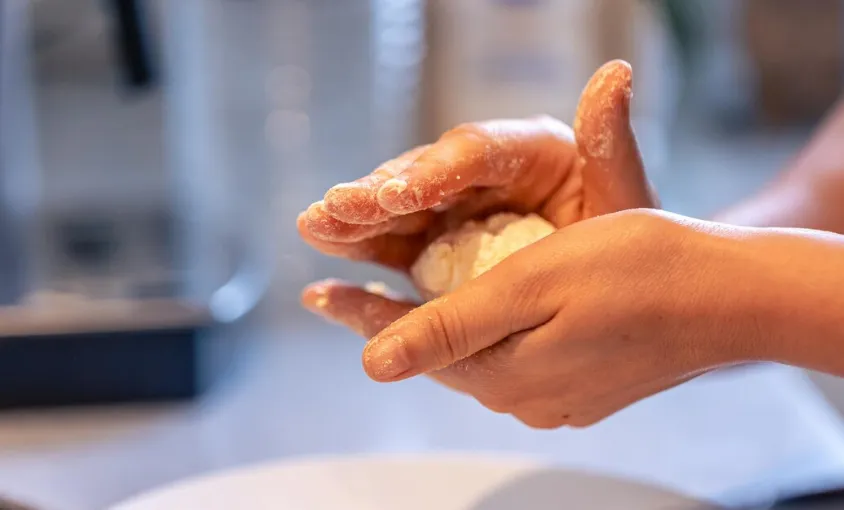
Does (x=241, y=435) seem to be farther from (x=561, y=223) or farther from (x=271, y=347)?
(x=561, y=223)

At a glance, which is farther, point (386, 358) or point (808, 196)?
point (808, 196)

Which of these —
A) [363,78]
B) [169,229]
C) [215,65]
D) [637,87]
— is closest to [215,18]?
[215,65]

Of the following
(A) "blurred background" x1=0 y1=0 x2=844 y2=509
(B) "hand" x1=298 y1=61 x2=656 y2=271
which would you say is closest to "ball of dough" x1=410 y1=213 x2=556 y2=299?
(B) "hand" x1=298 y1=61 x2=656 y2=271

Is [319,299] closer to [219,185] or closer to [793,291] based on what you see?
[793,291]

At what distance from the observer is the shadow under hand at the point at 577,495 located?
0.53m

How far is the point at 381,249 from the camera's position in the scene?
537 mm

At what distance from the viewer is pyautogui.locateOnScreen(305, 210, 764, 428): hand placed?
0.40 m

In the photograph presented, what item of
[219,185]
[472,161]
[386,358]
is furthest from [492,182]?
[219,185]

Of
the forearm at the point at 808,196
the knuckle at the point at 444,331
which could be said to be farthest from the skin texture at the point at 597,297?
the forearm at the point at 808,196

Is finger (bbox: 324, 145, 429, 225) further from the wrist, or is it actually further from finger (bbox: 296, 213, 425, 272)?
the wrist

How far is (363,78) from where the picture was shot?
1014mm

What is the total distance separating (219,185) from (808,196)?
2.11ft

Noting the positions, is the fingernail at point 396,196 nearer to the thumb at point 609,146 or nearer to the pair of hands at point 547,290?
the pair of hands at point 547,290

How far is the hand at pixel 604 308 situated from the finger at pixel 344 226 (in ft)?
0.23
